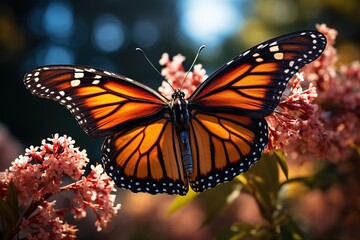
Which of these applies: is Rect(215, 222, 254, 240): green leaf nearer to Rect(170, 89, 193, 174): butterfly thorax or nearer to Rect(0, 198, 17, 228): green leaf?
Rect(170, 89, 193, 174): butterfly thorax

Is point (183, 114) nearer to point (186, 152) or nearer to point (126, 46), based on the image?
point (186, 152)

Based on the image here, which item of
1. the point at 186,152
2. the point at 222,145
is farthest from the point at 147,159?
the point at 222,145

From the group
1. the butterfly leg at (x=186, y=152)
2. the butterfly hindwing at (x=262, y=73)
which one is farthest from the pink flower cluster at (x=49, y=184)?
the butterfly hindwing at (x=262, y=73)

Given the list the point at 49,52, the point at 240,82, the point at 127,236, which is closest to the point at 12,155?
the point at 127,236

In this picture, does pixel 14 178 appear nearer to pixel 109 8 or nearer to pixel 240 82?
pixel 240 82

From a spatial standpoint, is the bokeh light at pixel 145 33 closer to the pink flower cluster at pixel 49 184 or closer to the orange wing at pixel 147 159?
the orange wing at pixel 147 159

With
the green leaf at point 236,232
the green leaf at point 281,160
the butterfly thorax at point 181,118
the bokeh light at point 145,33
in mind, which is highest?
the bokeh light at point 145,33
